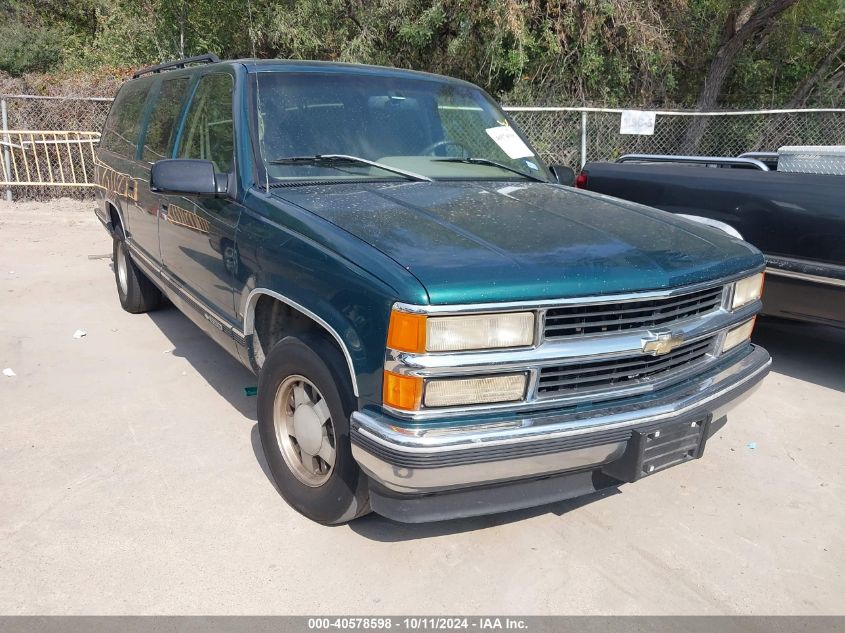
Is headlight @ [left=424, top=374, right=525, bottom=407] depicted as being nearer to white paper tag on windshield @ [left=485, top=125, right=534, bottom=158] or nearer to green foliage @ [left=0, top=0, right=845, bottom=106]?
white paper tag on windshield @ [left=485, top=125, right=534, bottom=158]

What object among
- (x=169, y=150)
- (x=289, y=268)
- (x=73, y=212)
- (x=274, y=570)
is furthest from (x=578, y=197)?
(x=73, y=212)

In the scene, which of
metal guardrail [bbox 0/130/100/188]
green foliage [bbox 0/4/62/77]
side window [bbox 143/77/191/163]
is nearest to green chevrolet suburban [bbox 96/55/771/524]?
side window [bbox 143/77/191/163]

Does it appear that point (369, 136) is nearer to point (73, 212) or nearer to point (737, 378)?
point (737, 378)

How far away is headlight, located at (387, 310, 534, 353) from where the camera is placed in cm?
232

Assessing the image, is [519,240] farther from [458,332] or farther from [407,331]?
[407,331]

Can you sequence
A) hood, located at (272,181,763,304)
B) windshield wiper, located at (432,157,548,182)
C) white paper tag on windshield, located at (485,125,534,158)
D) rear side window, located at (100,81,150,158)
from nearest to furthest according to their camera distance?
hood, located at (272,181,763,304)
windshield wiper, located at (432,157,548,182)
white paper tag on windshield, located at (485,125,534,158)
rear side window, located at (100,81,150,158)

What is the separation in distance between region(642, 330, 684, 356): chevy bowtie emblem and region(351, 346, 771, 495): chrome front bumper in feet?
0.66

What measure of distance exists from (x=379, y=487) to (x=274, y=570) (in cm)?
62

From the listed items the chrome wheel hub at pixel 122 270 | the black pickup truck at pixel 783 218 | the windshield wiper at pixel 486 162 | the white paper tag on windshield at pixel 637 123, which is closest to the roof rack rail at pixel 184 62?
the chrome wheel hub at pixel 122 270

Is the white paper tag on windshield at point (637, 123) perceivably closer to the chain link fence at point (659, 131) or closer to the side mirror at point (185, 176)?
the chain link fence at point (659, 131)

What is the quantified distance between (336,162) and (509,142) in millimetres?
A: 1209

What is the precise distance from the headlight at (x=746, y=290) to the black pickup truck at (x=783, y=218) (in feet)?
4.57

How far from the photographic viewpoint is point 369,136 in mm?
3652

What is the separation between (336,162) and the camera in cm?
348
